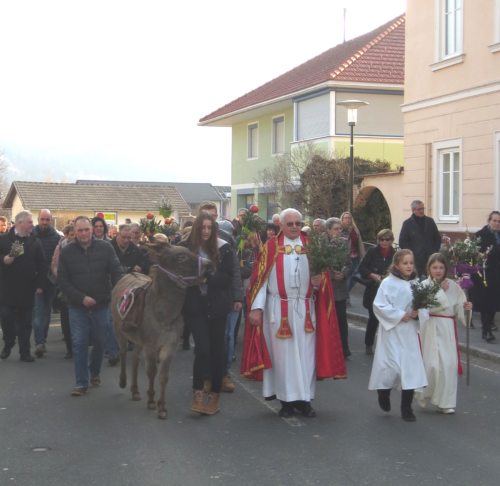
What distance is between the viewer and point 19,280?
39.9ft

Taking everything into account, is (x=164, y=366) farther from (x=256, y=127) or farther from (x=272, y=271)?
(x=256, y=127)

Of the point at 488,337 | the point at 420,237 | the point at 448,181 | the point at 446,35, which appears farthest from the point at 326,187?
the point at 488,337

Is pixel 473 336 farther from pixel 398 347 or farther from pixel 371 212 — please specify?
pixel 371 212

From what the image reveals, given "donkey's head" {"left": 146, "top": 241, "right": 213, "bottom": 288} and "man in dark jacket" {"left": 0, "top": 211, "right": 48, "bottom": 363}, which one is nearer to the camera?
"donkey's head" {"left": 146, "top": 241, "right": 213, "bottom": 288}

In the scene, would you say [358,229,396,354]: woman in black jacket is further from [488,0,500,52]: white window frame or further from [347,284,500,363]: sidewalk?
[488,0,500,52]: white window frame

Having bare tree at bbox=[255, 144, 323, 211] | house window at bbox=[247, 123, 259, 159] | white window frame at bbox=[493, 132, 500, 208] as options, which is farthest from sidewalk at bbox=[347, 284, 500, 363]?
house window at bbox=[247, 123, 259, 159]

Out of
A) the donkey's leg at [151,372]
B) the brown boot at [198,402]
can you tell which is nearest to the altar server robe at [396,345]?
the brown boot at [198,402]

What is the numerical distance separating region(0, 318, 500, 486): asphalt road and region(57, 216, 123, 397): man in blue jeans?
18.4 inches

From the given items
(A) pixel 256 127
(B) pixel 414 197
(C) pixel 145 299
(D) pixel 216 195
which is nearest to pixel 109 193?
(D) pixel 216 195

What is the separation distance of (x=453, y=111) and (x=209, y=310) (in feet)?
40.9

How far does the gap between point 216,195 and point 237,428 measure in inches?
3705

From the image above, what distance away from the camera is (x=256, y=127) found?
129 ft

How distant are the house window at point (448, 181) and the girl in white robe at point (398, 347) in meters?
11.2

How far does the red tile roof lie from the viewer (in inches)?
1251
